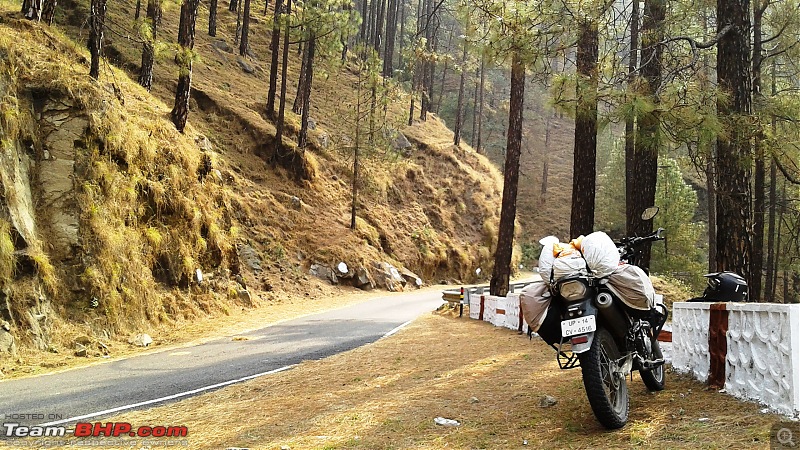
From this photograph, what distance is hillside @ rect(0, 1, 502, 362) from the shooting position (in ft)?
32.8

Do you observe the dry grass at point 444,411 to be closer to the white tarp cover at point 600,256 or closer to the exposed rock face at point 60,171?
the white tarp cover at point 600,256

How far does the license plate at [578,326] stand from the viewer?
444 cm

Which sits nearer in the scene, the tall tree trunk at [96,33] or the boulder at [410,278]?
the tall tree trunk at [96,33]

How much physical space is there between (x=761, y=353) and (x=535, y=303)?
1719 mm

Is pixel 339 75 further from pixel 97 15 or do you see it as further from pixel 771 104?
pixel 771 104

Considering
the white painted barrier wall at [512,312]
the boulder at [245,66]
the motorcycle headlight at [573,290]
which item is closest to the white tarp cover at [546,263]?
the motorcycle headlight at [573,290]

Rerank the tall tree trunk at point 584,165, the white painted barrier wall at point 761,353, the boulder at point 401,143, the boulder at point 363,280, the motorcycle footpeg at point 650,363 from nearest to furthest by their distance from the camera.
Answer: the white painted barrier wall at point 761,353 → the motorcycle footpeg at point 650,363 → the tall tree trunk at point 584,165 → the boulder at point 363,280 → the boulder at point 401,143

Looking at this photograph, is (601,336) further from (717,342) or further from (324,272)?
(324,272)

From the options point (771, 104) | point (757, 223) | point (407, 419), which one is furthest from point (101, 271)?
point (757, 223)

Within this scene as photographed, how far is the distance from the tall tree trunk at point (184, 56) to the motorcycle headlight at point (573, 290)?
46.8 ft

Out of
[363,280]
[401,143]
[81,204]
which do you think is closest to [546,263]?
[81,204]

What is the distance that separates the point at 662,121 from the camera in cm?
739

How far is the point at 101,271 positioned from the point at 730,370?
1021cm

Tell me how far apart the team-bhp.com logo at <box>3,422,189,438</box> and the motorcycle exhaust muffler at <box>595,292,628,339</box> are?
3826 millimetres
